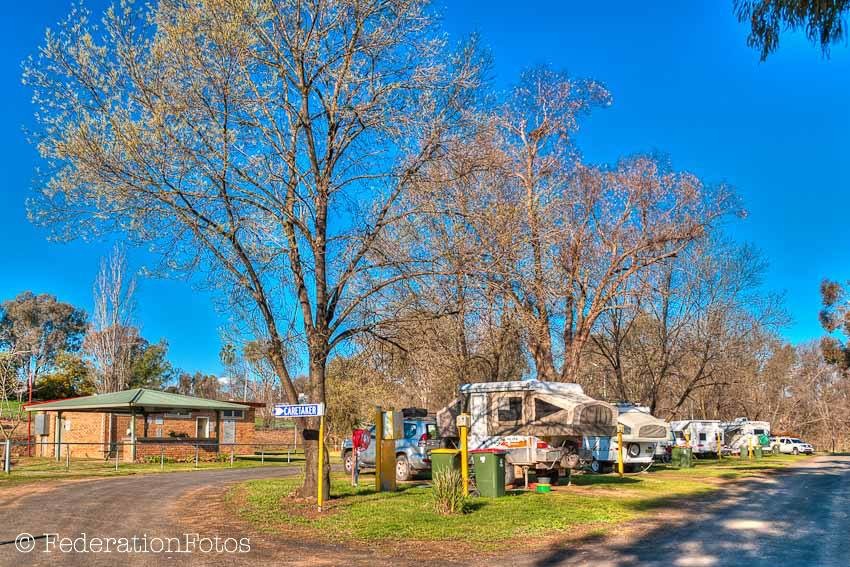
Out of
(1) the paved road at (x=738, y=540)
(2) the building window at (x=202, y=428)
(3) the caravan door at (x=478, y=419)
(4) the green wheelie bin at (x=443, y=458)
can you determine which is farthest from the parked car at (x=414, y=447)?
(2) the building window at (x=202, y=428)

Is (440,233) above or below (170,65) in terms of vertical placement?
below

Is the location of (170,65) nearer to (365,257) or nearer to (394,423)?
(365,257)

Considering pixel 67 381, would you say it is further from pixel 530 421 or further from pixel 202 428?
pixel 530 421

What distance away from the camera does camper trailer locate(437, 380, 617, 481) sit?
19.4 metres

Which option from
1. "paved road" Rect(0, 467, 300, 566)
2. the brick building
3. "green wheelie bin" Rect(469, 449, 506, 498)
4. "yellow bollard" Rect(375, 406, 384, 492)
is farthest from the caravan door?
the brick building

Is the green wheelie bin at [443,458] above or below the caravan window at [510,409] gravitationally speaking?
below

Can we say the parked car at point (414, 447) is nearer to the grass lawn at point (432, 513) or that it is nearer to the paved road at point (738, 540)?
the grass lawn at point (432, 513)

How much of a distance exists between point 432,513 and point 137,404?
2014 cm

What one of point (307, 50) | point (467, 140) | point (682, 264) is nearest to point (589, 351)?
point (682, 264)

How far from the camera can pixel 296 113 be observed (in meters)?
15.8

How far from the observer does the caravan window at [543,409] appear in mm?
20391

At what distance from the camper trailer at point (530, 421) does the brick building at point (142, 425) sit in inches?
478

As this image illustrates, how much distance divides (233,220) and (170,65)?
318cm

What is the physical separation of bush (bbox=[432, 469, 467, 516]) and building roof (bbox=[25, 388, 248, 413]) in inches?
791
